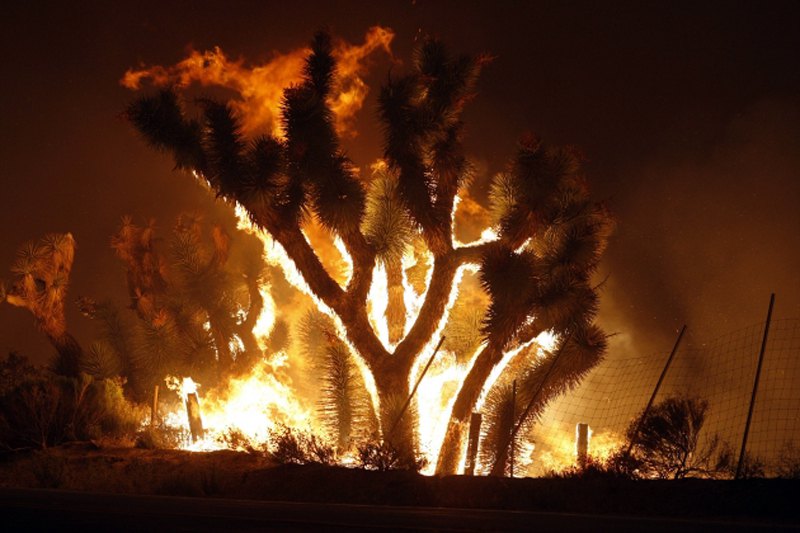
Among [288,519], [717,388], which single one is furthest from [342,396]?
[717,388]

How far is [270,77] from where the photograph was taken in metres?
23.9

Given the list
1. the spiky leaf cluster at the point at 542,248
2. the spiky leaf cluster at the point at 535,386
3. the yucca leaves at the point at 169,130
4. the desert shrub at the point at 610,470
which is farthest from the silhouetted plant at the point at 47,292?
the desert shrub at the point at 610,470

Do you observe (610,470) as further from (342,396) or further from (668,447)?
(342,396)

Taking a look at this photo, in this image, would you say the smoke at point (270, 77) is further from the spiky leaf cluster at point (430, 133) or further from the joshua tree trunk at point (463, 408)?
the joshua tree trunk at point (463, 408)

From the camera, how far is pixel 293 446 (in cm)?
1234

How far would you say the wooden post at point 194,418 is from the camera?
17.4m

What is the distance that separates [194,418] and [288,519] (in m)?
10.8

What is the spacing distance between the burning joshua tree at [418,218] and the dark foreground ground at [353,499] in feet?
10.6

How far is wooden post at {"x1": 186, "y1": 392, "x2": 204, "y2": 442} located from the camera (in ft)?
57.0

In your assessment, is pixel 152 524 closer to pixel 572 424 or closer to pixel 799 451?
pixel 799 451

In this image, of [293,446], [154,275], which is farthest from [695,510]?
[154,275]

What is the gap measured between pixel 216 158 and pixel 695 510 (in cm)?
938

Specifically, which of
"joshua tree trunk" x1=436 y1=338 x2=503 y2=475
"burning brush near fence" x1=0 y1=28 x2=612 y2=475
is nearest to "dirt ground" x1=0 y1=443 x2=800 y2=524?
"burning brush near fence" x1=0 y1=28 x2=612 y2=475

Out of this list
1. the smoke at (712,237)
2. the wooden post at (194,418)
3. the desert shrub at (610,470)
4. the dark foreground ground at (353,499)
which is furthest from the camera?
the smoke at (712,237)
